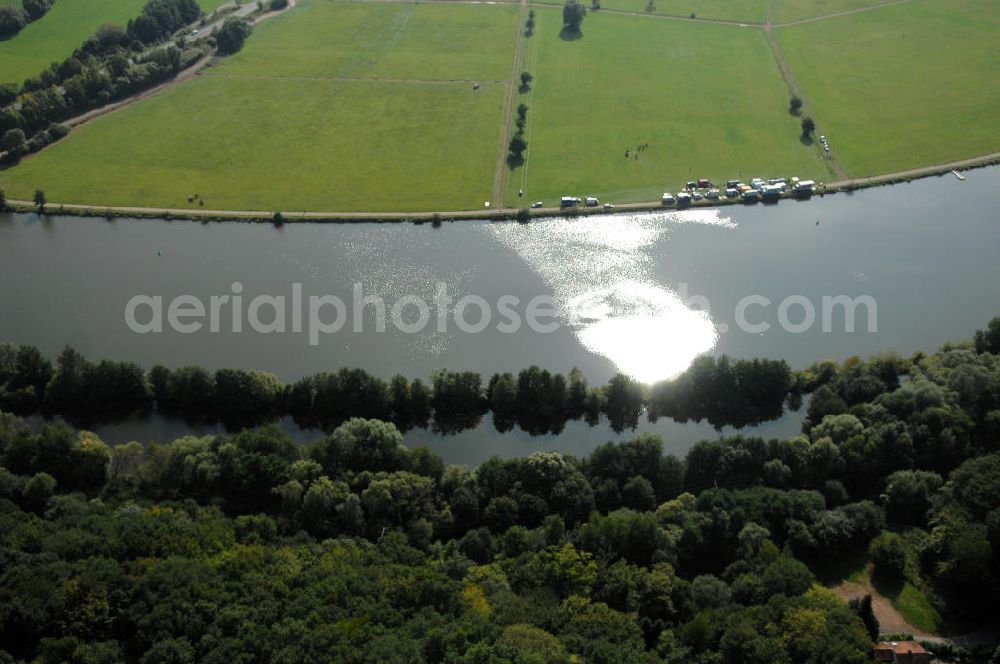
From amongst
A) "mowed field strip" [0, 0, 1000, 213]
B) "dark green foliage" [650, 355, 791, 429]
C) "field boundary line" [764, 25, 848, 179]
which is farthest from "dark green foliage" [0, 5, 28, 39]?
"dark green foliage" [650, 355, 791, 429]

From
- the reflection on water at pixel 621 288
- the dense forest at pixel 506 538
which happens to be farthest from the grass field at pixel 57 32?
the dense forest at pixel 506 538

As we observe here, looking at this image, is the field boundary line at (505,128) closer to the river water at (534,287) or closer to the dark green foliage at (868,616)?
the river water at (534,287)

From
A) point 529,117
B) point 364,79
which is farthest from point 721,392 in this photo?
point 364,79

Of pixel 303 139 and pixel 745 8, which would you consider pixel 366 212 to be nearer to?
pixel 303 139

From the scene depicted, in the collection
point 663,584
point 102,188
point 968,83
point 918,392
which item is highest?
point 968,83

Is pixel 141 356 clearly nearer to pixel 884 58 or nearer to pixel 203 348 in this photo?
pixel 203 348

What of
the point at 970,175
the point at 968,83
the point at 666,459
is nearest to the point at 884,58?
the point at 968,83

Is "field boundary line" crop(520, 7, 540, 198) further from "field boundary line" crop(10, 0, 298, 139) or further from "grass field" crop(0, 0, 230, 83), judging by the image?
"grass field" crop(0, 0, 230, 83)
